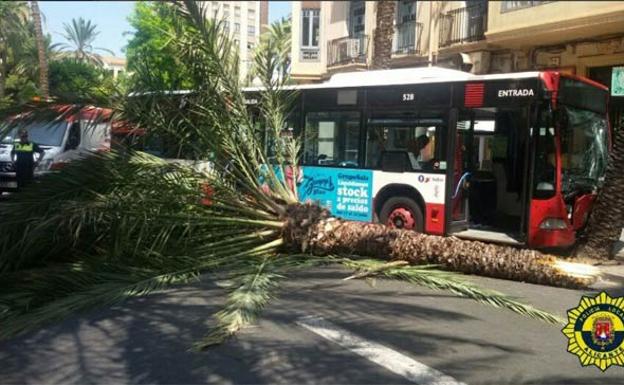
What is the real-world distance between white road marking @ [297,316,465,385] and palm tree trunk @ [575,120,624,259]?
215 inches

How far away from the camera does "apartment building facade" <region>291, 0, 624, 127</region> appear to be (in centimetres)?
1538

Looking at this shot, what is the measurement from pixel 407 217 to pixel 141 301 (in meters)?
5.44

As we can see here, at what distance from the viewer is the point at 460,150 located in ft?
32.7

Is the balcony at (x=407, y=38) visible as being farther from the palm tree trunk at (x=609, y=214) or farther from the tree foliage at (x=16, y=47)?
the tree foliage at (x=16, y=47)

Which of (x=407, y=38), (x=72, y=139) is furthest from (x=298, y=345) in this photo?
(x=407, y=38)

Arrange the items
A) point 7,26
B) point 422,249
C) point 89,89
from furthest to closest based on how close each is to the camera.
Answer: point 7,26, point 89,89, point 422,249

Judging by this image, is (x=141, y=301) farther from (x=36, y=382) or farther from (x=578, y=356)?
(x=578, y=356)

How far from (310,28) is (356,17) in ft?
10.2

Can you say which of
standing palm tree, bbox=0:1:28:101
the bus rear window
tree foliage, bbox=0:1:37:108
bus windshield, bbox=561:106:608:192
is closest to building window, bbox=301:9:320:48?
standing palm tree, bbox=0:1:28:101

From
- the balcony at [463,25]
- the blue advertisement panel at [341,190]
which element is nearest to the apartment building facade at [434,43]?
the balcony at [463,25]

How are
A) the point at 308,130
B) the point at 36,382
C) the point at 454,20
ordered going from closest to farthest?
the point at 36,382, the point at 308,130, the point at 454,20

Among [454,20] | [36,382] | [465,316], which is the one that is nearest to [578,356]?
[465,316]

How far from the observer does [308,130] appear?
11500 mm

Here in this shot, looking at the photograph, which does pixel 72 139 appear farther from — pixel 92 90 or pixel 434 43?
pixel 434 43
